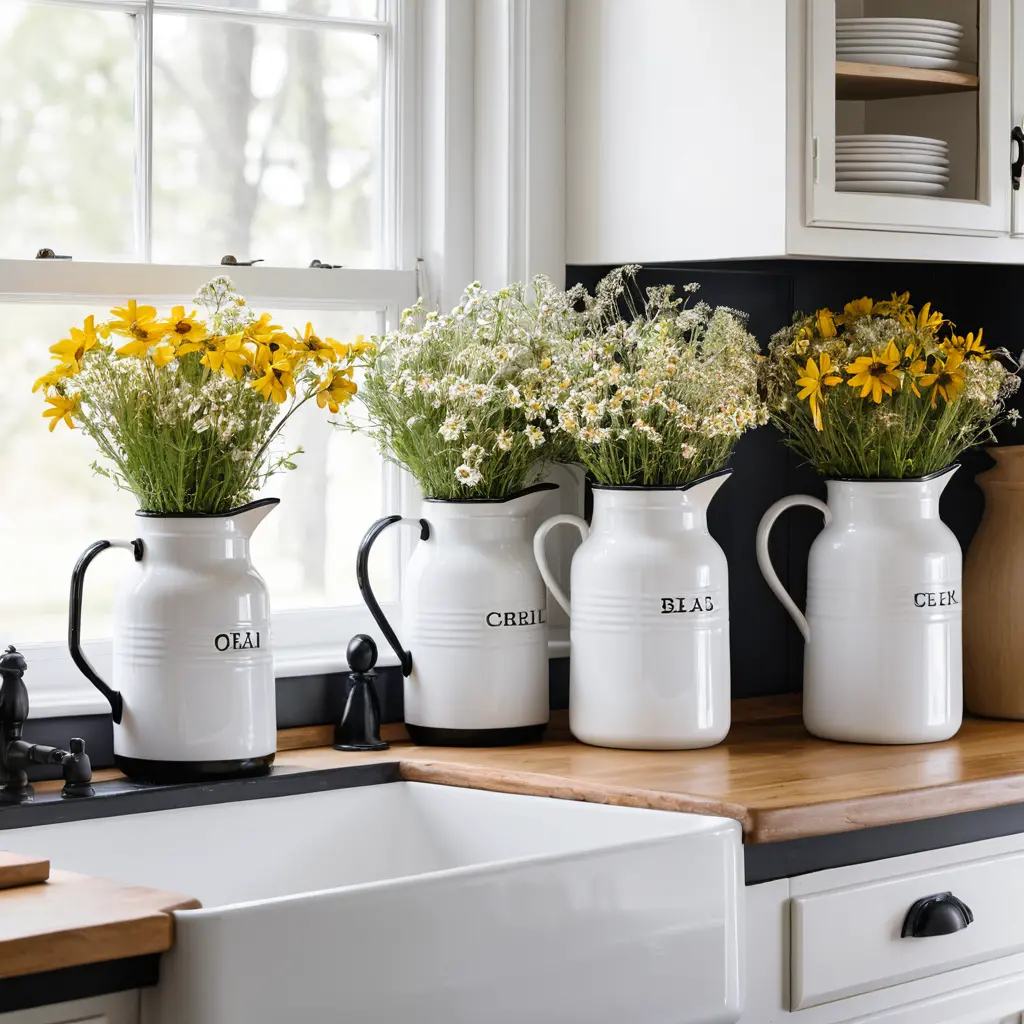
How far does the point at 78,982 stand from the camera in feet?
4.57

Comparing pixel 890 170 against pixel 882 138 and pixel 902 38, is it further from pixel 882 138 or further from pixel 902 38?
pixel 902 38

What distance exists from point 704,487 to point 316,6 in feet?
2.90

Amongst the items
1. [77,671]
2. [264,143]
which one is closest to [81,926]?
[77,671]

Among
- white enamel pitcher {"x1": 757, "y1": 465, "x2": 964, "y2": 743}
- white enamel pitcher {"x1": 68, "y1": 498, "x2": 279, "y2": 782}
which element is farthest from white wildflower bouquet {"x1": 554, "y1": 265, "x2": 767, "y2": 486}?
white enamel pitcher {"x1": 68, "y1": 498, "x2": 279, "y2": 782}

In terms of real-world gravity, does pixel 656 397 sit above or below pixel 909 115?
below

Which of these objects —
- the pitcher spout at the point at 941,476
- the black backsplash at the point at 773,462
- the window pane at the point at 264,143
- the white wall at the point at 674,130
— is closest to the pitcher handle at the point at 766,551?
the pitcher spout at the point at 941,476

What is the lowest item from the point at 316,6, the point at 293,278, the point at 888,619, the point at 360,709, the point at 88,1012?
the point at 88,1012

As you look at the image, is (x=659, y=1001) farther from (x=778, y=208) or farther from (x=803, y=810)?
(x=778, y=208)

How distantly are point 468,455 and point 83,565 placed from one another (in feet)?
1.65

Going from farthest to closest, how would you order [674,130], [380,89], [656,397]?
[380,89] < [674,130] < [656,397]

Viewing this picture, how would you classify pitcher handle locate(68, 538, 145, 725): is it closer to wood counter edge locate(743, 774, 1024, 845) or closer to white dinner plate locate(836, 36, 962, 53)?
wood counter edge locate(743, 774, 1024, 845)

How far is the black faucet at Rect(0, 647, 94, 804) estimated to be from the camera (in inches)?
74.4

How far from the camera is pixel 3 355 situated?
7.12 feet

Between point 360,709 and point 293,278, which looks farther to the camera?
point 293,278
